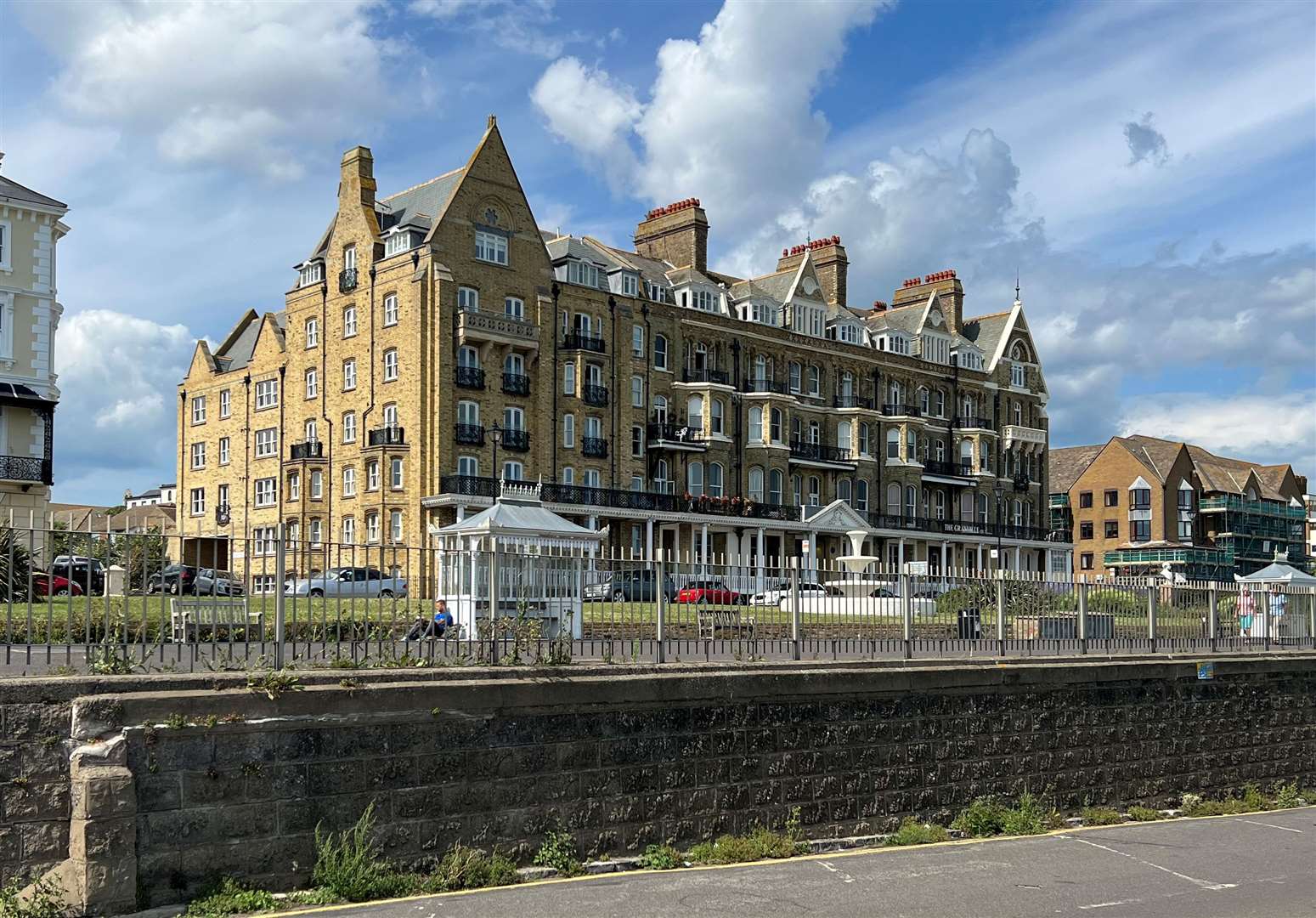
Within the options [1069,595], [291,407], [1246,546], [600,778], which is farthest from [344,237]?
[1246,546]

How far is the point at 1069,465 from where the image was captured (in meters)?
101

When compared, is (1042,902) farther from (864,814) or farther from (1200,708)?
(1200,708)

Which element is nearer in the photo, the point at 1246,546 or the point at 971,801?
the point at 971,801

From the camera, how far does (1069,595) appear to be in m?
18.2

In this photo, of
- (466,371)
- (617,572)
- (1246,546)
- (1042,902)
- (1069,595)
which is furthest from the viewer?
(1246,546)

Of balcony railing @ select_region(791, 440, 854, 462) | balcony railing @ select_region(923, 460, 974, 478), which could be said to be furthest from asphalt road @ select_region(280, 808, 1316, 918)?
balcony railing @ select_region(923, 460, 974, 478)

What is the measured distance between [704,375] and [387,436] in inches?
677

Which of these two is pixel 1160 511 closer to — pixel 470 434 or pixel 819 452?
pixel 819 452

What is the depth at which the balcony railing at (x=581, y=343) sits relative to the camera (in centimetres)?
5566

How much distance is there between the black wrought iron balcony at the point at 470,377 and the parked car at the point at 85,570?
Result: 34.4 meters

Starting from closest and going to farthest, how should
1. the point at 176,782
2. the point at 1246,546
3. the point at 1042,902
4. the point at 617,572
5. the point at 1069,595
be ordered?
1. the point at 176,782
2. the point at 1042,902
3. the point at 617,572
4. the point at 1069,595
5. the point at 1246,546

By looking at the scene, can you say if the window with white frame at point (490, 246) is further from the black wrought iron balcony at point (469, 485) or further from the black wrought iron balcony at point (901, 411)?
the black wrought iron balcony at point (901, 411)

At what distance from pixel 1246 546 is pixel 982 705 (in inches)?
3782

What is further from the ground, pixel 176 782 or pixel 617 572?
pixel 617 572
